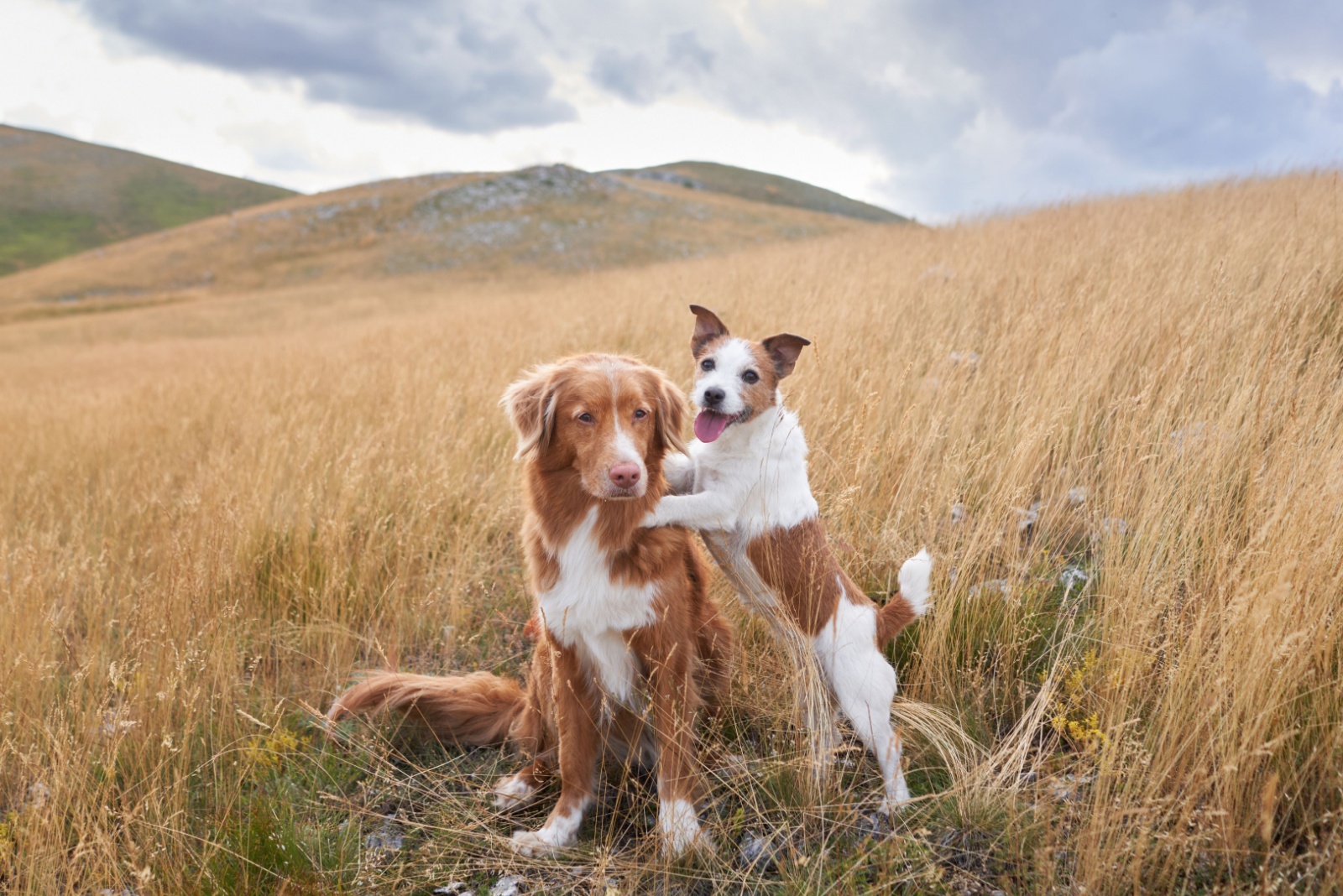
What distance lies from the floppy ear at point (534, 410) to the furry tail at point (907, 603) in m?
1.34

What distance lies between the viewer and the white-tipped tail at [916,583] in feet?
8.08

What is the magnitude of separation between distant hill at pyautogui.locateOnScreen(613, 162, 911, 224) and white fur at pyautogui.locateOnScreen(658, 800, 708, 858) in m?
74.4

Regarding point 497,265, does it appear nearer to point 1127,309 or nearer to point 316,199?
point 316,199

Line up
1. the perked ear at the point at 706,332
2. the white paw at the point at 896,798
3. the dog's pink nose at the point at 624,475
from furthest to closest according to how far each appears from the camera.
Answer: the perked ear at the point at 706,332 < the white paw at the point at 896,798 < the dog's pink nose at the point at 624,475

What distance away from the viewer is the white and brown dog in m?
2.38

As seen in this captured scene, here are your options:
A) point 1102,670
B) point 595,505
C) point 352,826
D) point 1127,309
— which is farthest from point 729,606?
point 1127,309

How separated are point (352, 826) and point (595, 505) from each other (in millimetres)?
1317

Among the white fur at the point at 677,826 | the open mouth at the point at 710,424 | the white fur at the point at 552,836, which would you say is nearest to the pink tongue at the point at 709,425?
the open mouth at the point at 710,424

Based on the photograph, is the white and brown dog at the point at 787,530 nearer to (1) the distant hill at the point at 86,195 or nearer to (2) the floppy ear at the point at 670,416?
(2) the floppy ear at the point at 670,416

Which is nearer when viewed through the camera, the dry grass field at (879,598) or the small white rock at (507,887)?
the dry grass field at (879,598)

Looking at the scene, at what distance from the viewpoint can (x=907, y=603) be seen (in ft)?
8.13

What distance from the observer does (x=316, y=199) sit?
44.8 metres

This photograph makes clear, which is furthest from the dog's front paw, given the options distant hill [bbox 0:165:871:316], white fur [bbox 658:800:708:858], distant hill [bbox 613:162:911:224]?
distant hill [bbox 613:162:911:224]

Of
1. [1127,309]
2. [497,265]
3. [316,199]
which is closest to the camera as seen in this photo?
[1127,309]
